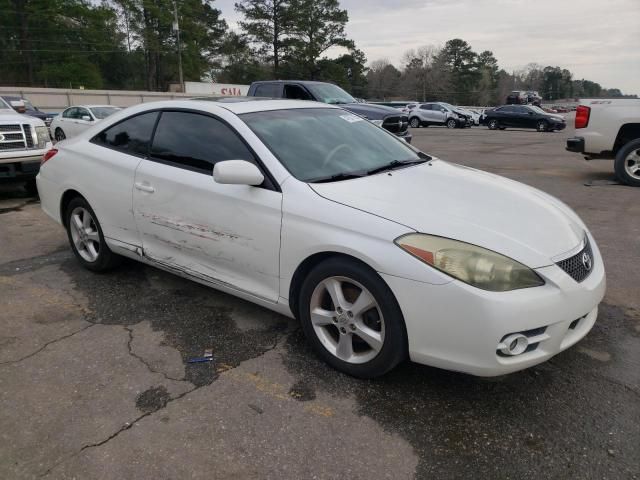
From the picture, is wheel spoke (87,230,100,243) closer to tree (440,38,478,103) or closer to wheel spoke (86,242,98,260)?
wheel spoke (86,242,98,260)

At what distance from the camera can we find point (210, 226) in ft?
10.7

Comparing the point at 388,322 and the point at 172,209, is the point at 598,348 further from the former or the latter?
the point at 172,209

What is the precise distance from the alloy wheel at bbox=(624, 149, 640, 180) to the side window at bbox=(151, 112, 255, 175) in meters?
7.37

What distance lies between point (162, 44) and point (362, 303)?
2469 inches

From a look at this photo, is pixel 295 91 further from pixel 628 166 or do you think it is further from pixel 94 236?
pixel 94 236

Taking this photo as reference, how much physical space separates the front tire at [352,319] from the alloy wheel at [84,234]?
235 centimetres

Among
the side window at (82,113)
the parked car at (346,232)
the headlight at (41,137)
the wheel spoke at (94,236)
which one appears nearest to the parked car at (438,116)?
the side window at (82,113)

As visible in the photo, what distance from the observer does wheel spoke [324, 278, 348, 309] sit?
2.75 m

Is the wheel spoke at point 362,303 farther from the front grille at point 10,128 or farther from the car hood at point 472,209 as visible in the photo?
the front grille at point 10,128

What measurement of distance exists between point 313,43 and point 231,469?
67720 mm

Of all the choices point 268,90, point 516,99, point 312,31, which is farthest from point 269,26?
point 268,90

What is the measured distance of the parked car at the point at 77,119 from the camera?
16453mm

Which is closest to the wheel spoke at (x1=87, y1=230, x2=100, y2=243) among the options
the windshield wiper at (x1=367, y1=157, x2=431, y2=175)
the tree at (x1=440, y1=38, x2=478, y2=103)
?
the windshield wiper at (x1=367, y1=157, x2=431, y2=175)

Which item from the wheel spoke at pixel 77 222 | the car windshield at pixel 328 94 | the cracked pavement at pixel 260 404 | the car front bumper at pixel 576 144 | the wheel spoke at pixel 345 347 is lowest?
the cracked pavement at pixel 260 404
